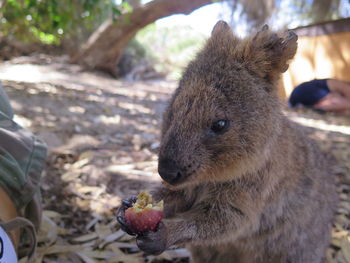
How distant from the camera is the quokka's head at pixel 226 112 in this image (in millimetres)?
1978

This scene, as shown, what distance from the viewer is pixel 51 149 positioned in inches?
164

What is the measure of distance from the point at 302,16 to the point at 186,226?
14.2m

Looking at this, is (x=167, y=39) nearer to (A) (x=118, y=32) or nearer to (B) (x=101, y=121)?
(A) (x=118, y=32)

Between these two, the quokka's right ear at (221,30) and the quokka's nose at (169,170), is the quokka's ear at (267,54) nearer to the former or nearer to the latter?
the quokka's right ear at (221,30)

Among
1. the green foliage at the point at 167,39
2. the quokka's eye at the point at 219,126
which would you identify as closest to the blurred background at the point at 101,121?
the quokka's eye at the point at 219,126

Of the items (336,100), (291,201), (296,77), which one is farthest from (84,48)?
(291,201)

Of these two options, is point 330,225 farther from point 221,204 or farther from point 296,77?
point 296,77

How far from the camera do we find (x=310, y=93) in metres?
8.02

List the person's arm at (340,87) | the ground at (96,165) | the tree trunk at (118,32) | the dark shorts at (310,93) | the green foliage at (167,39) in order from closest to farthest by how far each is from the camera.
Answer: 1. the ground at (96,165)
2. the person's arm at (340,87)
3. the dark shorts at (310,93)
4. the tree trunk at (118,32)
5. the green foliage at (167,39)

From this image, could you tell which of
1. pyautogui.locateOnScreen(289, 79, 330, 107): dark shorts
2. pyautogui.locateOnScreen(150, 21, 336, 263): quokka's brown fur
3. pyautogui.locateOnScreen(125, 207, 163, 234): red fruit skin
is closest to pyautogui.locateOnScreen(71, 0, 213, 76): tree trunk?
→ pyautogui.locateOnScreen(289, 79, 330, 107): dark shorts

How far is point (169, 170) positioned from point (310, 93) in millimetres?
6853

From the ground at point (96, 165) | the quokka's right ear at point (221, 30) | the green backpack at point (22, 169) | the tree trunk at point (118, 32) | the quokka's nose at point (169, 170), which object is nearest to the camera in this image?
the quokka's nose at point (169, 170)

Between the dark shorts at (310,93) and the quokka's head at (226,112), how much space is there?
19.8 feet

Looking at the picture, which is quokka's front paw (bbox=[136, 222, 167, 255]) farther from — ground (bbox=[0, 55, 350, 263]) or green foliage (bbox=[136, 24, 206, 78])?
green foliage (bbox=[136, 24, 206, 78])
